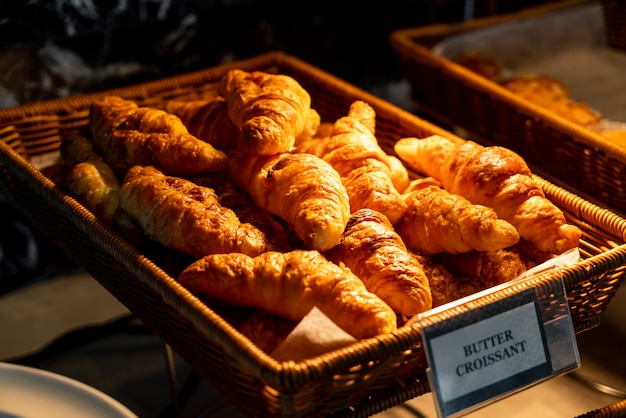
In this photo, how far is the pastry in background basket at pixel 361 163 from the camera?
3.97 feet

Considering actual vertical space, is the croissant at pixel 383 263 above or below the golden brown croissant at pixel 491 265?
A: above

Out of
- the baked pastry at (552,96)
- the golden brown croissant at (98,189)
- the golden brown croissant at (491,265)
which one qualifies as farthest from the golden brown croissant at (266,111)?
the baked pastry at (552,96)

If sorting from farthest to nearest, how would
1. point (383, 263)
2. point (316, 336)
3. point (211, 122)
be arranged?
point (211, 122), point (383, 263), point (316, 336)

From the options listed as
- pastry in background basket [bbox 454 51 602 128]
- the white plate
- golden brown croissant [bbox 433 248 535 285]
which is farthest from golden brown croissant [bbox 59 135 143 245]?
pastry in background basket [bbox 454 51 602 128]

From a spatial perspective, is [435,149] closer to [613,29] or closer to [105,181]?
[105,181]

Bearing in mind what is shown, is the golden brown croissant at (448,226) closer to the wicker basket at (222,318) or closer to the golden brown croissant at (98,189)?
the wicker basket at (222,318)

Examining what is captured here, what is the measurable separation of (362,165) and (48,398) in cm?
60

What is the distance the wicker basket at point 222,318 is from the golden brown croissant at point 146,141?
0.44 ft

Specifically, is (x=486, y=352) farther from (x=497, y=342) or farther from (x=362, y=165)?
(x=362, y=165)

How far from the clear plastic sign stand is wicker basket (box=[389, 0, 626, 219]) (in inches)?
21.4

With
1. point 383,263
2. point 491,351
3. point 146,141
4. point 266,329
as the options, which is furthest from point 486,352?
point 146,141

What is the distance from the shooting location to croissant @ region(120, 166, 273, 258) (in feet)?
3.65

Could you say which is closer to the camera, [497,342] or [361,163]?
[497,342]

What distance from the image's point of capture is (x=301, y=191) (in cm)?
114
